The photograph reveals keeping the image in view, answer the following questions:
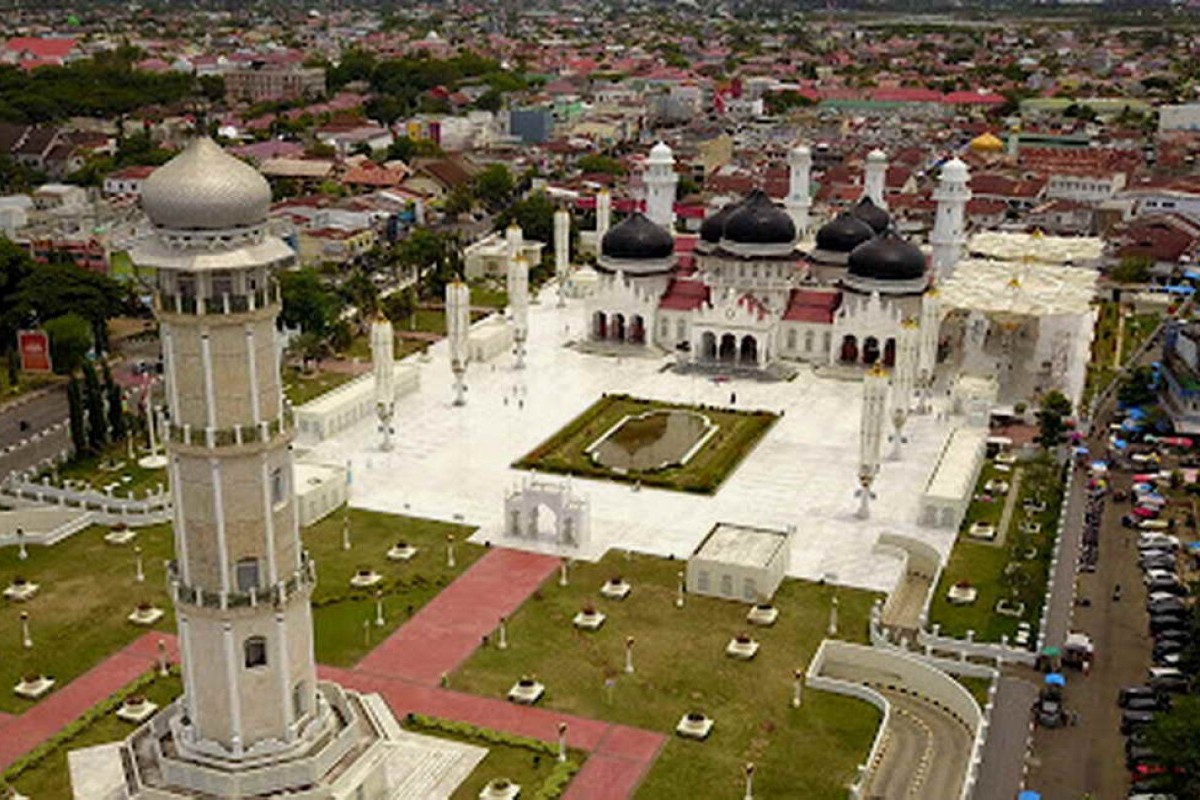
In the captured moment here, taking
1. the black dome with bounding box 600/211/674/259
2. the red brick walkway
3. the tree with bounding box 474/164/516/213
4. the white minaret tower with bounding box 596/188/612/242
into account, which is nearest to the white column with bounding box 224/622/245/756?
the red brick walkway

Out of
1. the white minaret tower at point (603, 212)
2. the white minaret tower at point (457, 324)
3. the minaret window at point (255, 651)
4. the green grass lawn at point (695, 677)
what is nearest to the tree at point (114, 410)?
the white minaret tower at point (457, 324)

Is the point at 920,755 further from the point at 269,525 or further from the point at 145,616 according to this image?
the point at 145,616

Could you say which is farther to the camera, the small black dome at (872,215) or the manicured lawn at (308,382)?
the small black dome at (872,215)

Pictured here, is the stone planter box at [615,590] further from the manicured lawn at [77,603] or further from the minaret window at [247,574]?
the minaret window at [247,574]

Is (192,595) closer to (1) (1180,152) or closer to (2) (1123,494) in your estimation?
(2) (1123,494)

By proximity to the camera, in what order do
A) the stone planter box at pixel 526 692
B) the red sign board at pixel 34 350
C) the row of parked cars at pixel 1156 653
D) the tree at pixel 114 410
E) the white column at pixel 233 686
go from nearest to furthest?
the white column at pixel 233 686 < the row of parked cars at pixel 1156 653 < the stone planter box at pixel 526 692 < the tree at pixel 114 410 < the red sign board at pixel 34 350

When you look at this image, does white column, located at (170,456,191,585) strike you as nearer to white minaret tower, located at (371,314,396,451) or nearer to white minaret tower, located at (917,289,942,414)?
white minaret tower, located at (371,314,396,451)

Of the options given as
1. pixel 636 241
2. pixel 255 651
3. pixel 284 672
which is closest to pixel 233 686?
pixel 255 651
